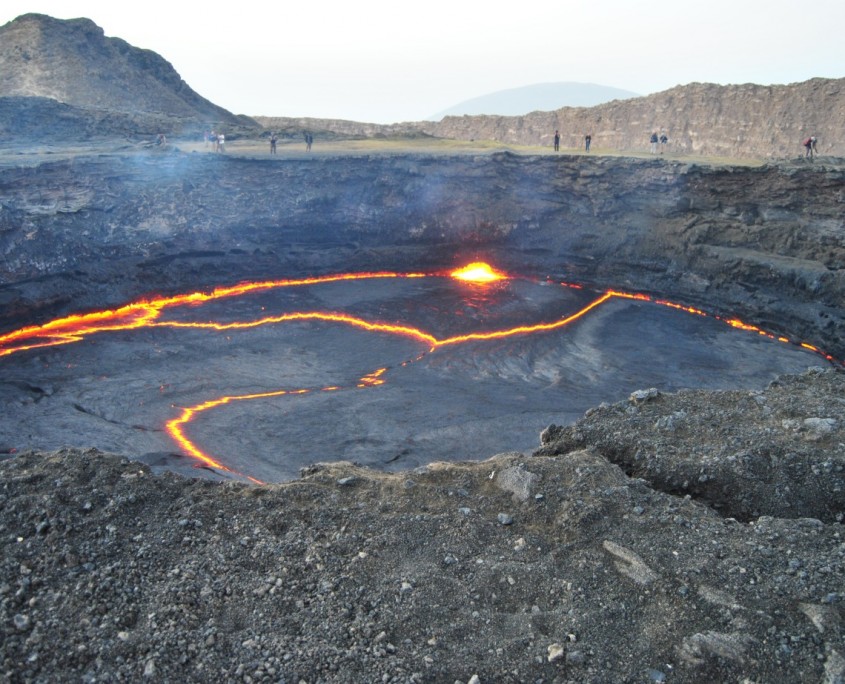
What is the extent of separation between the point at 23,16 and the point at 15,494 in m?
48.7

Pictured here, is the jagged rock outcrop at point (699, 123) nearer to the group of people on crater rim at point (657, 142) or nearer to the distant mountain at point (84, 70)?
the group of people on crater rim at point (657, 142)

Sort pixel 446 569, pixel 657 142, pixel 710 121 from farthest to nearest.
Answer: pixel 710 121
pixel 657 142
pixel 446 569

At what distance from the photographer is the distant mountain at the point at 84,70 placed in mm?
41500

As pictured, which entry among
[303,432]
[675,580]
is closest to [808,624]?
[675,580]

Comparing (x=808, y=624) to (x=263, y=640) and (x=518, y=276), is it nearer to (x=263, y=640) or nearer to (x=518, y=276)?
(x=263, y=640)

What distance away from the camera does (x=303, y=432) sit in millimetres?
16047

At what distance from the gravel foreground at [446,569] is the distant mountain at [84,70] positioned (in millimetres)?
34410

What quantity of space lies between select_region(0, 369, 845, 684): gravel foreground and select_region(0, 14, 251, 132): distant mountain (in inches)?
1355

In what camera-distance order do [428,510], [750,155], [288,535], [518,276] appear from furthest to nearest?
[750,155] → [518,276] → [428,510] → [288,535]

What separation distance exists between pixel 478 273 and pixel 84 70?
3183 cm

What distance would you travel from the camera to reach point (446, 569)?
7.21m

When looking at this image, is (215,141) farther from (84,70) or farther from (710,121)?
(710,121)

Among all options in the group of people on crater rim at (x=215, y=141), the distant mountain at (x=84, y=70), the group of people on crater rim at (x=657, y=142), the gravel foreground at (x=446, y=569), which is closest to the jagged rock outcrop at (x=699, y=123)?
the group of people on crater rim at (x=657, y=142)

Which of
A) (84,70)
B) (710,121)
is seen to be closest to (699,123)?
(710,121)
